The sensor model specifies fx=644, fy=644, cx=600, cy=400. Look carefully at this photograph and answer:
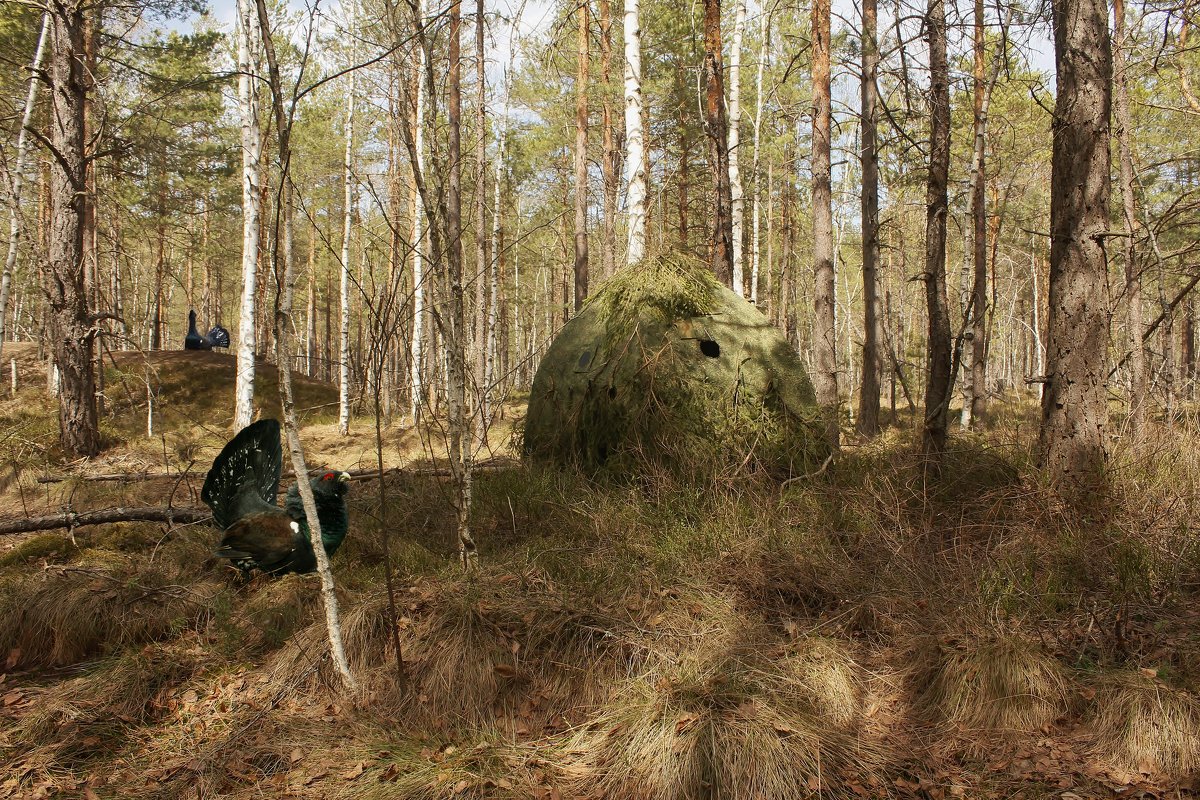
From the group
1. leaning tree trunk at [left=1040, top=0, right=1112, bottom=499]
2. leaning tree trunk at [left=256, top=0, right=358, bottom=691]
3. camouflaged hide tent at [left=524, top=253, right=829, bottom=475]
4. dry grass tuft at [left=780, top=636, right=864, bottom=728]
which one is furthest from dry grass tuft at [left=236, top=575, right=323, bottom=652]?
leaning tree trunk at [left=1040, top=0, right=1112, bottom=499]

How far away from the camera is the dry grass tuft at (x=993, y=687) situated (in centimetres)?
297

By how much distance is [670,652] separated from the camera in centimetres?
334

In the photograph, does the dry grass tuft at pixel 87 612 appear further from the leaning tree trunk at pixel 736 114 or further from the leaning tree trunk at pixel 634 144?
the leaning tree trunk at pixel 736 114

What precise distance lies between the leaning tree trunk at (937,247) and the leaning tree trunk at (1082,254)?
2.35ft

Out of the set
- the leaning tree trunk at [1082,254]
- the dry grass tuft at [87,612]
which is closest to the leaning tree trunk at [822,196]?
the leaning tree trunk at [1082,254]

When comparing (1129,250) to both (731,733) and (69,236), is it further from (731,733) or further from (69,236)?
(69,236)

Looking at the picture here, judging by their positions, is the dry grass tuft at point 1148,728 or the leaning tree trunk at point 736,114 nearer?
the dry grass tuft at point 1148,728

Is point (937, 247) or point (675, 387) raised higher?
point (937, 247)

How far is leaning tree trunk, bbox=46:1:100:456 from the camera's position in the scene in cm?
754

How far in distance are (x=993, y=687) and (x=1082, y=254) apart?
3.05 m

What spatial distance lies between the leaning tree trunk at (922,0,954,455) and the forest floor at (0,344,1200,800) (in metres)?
0.32

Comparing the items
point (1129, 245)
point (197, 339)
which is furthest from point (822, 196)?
point (197, 339)

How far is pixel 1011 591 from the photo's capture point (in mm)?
3504

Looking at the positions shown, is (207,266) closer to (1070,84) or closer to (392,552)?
(392,552)
